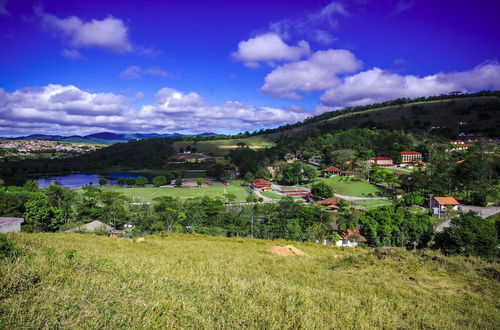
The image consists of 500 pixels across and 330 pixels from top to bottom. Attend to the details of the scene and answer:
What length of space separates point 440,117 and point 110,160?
566ft

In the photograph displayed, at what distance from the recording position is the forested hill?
121 m

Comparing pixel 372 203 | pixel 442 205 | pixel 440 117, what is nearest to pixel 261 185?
pixel 372 203

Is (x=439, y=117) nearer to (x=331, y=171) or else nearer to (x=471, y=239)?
(x=331, y=171)

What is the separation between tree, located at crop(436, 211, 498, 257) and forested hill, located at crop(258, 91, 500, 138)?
96.6 m

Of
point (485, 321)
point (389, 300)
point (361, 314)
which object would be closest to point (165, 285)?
point (361, 314)

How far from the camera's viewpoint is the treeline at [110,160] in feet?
373

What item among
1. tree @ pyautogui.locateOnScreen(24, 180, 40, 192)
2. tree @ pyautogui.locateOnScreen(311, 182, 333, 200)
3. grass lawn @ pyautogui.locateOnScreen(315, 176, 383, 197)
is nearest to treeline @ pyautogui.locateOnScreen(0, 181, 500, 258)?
tree @ pyautogui.locateOnScreen(24, 180, 40, 192)

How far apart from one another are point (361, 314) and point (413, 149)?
99432 millimetres

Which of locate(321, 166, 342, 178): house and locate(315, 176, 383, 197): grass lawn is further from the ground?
locate(321, 166, 342, 178): house

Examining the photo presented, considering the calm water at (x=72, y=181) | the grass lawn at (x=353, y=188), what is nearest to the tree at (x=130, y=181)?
the calm water at (x=72, y=181)

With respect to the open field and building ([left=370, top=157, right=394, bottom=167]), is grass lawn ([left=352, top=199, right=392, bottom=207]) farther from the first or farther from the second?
the open field

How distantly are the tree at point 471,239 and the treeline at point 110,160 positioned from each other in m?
118

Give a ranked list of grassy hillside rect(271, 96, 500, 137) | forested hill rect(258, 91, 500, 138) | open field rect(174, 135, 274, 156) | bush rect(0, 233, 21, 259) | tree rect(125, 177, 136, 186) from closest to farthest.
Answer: bush rect(0, 233, 21, 259) < tree rect(125, 177, 136, 186) < forested hill rect(258, 91, 500, 138) < grassy hillside rect(271, 96, 500, 137) < open field rect(174, 135, 274, 156)

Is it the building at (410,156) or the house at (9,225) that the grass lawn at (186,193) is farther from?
the building at (410,156)
